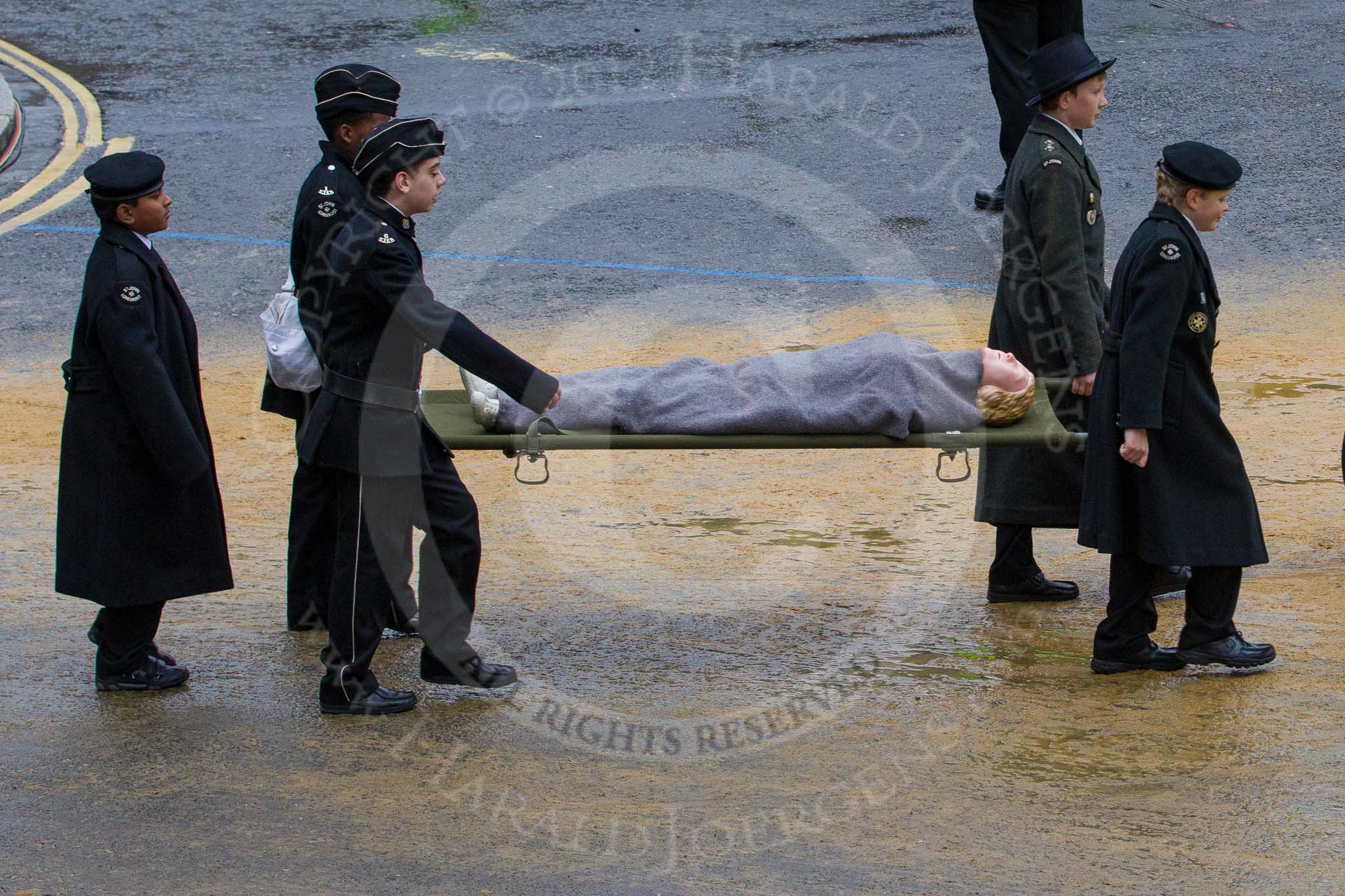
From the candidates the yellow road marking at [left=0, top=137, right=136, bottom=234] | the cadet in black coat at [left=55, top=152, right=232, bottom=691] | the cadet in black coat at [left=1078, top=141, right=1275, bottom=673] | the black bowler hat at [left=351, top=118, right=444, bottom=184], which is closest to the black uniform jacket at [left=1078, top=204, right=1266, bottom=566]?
the cadet in black coat at [left=1078, top=141, right=1275, bottom=673]

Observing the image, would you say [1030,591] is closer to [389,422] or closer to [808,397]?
[808,397]

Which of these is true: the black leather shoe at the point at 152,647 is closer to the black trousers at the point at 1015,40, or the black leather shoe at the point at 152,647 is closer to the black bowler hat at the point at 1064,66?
the black bowler hat at the point at 1064,66

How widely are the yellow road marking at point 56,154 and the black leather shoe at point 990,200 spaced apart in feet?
20.6

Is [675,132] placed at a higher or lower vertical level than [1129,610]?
higher

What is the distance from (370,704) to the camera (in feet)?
15.5

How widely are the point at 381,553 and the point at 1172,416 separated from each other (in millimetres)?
2466

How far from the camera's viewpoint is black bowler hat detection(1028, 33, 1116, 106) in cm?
514

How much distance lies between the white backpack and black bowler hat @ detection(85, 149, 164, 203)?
0.60 m

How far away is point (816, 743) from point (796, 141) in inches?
282

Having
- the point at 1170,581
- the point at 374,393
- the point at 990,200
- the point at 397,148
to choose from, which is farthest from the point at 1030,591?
the point at 990,200

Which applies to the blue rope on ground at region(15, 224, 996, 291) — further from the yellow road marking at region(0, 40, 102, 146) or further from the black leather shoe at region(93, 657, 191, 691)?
the black leather shoe at region(93, 657, 191, 691)

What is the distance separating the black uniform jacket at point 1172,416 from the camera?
463cm

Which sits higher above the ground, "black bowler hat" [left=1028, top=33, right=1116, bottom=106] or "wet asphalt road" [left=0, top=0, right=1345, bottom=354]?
"black bowler hat" [left=1028, top=33, right=1116, bottom=106]

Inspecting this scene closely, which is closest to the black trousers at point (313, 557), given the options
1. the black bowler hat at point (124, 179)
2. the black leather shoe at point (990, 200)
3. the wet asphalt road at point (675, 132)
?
the black bowler hat at point (124, 179)
